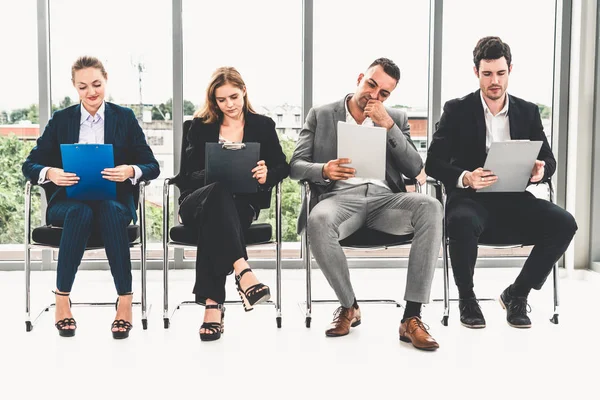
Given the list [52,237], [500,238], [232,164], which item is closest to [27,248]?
[52,237]

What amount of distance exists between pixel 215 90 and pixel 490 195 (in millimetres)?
1402

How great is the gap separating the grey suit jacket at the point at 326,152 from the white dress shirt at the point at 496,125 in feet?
1.24

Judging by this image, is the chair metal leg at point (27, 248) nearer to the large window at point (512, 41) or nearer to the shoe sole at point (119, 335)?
the shoe sole at point (119, 335)

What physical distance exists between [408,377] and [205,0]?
2744 mm

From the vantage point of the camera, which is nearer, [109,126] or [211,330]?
[211,330]

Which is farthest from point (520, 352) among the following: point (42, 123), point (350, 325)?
point (42, 123)

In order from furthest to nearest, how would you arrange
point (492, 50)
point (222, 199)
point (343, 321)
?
point (492, 50)
point (343, 321)
point (222, 199)

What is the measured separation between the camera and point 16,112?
13.4 feet

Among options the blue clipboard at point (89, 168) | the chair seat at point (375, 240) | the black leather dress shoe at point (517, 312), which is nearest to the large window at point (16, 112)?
the blue clipboard at point (89, 168)

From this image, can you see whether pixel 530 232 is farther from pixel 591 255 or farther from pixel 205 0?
pixel 205 0

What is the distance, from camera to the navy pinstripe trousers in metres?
2.82

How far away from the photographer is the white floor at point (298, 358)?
2180mm

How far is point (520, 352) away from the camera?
8.59ft

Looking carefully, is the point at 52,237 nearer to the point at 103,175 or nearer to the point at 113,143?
the point at 103,175
